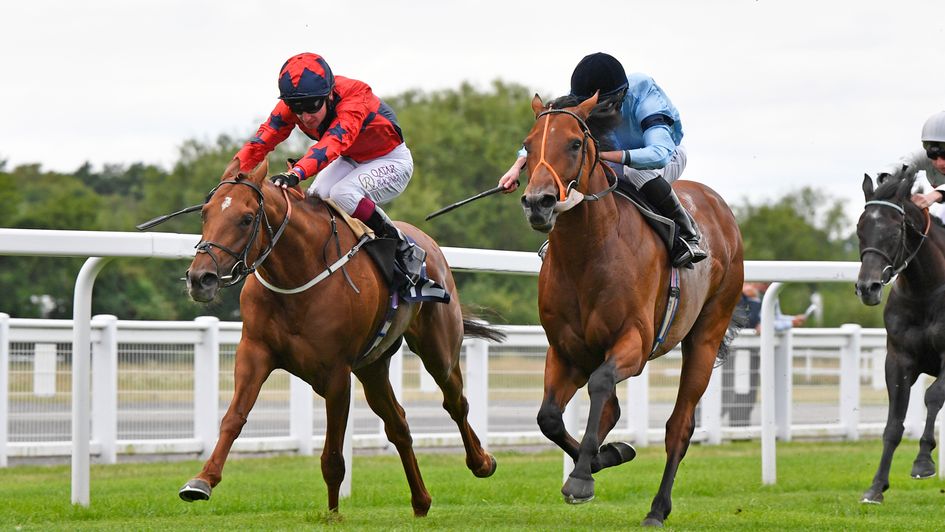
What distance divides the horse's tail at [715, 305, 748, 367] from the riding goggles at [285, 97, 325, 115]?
2645 mm

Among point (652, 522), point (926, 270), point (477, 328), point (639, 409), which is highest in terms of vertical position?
point (926, 270)

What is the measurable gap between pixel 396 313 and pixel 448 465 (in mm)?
4499

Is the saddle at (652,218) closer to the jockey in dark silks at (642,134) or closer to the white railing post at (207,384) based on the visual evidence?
the jockey in dark silks at (642,134)

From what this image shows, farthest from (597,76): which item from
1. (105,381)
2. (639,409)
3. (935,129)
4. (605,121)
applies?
(639,409)

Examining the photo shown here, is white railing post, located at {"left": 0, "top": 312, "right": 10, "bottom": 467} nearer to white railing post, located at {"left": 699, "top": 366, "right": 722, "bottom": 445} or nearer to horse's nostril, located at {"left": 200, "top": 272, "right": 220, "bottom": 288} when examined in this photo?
horse's nostril, located at {"left": 200, "top": 272, "right": 220, "bottom": 288}

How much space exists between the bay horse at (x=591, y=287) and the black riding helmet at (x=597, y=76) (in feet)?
0.31

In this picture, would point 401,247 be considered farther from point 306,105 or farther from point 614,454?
point 614,454

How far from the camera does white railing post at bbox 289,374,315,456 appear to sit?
39.6ft

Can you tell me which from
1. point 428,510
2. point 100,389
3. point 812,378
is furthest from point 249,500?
point 812,378

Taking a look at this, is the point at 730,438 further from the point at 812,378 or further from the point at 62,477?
the point at 62,477

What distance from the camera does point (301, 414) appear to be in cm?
1223

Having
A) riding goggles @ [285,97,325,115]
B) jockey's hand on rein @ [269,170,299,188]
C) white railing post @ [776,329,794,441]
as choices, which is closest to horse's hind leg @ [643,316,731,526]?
jockey's hand on rein @ [269,170,299,188]

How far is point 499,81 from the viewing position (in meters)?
61.5

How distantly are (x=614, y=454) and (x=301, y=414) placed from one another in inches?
243
